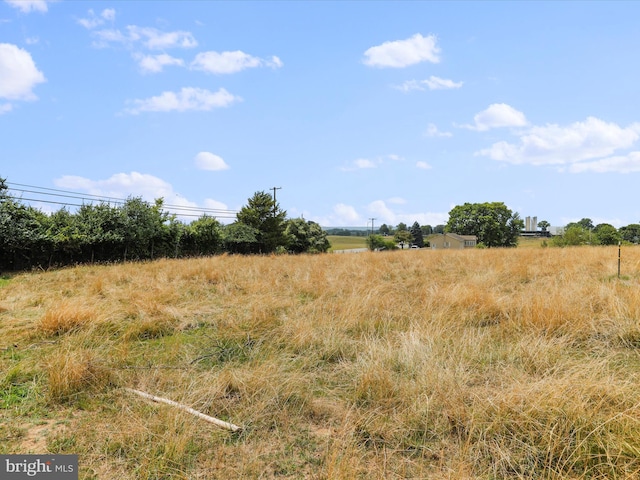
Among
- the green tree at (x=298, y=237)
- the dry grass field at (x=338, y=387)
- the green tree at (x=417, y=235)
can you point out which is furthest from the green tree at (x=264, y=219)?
the green tree at (x=417, y=235)

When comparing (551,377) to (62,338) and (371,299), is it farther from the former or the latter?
(62,338)

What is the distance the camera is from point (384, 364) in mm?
3357

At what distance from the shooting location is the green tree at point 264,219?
3728cm

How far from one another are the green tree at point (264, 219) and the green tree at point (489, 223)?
43.9 m

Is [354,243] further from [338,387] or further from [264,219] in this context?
[338,387]

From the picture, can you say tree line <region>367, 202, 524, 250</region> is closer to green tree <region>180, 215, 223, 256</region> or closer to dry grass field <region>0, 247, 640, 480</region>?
green tree <region>180, 215, 223, 256</region>

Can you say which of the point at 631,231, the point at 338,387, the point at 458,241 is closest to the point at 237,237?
the point at 338,387

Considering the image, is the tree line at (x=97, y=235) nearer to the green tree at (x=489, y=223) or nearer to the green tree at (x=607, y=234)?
the green tree at (x=607, y=234)

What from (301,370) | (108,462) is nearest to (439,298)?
(301,370)

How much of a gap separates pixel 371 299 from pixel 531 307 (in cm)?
236

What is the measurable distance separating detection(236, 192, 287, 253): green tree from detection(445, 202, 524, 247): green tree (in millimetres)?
43943

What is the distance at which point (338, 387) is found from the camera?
3.20m

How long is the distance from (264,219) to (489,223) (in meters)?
46.6

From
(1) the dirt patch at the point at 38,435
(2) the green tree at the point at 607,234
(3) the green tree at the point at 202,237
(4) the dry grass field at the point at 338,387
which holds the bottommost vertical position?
(1) the dirt patch at the point at 38,435
